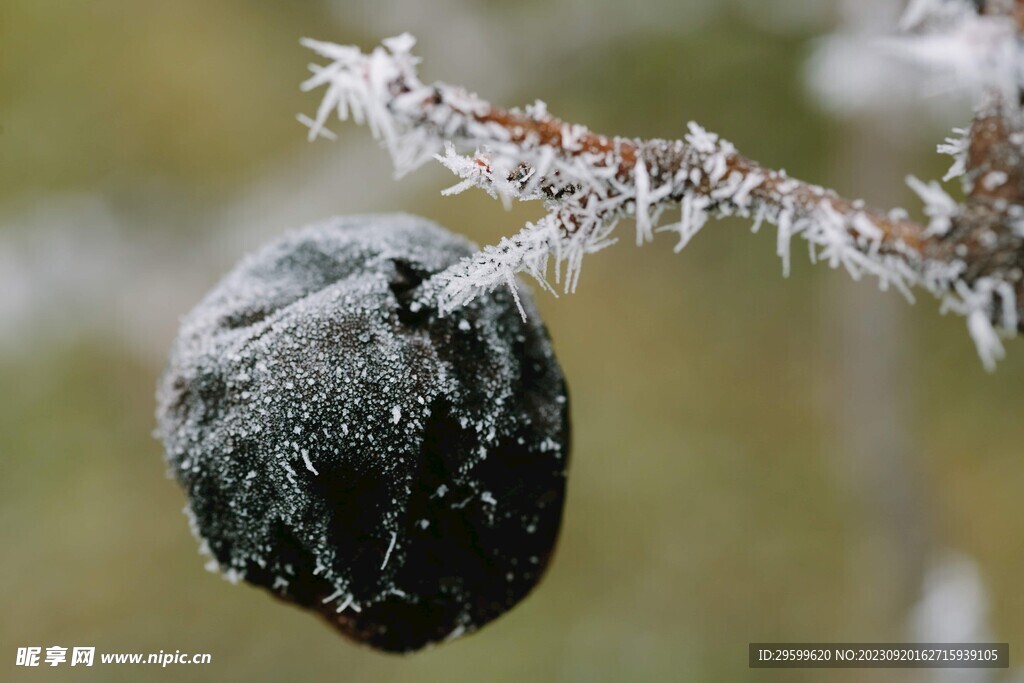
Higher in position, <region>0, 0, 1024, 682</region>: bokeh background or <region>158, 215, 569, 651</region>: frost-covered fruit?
<region>0, 0, 1024, 682</region>: bokeh background

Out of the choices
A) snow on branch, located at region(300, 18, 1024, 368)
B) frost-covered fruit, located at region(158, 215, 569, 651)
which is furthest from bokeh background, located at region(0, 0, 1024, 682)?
snow on branch, located at region(300, 18, 1024, 368)

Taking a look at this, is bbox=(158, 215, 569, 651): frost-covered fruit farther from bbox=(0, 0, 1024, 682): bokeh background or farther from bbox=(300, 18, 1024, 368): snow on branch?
bbox=(0, 0, 1024, 682): bokeh background

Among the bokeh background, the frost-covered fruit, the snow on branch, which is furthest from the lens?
the bokeh background

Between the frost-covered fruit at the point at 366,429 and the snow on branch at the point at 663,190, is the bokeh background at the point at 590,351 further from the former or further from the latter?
the snow on branch at the point at 663,190

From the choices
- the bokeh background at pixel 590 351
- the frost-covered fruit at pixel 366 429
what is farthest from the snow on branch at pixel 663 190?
the bokeh background at pixel 590 351

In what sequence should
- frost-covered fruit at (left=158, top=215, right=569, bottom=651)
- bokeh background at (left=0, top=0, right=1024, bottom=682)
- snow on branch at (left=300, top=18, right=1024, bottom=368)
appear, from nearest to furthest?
Answer: snow on branch at (left=300, top=18, right=1024, bottom=368) < frost-covered fruit at (left=158, top=215, right=569, bottom=651) < bokeh background at (left=0, top=0, right=1024, bottom=682)

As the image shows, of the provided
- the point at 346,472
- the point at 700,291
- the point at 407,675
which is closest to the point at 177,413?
the point at 346,472

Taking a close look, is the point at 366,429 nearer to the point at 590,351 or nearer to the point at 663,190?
the point at 663,190

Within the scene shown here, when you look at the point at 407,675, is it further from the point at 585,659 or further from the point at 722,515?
the point at 722,515
